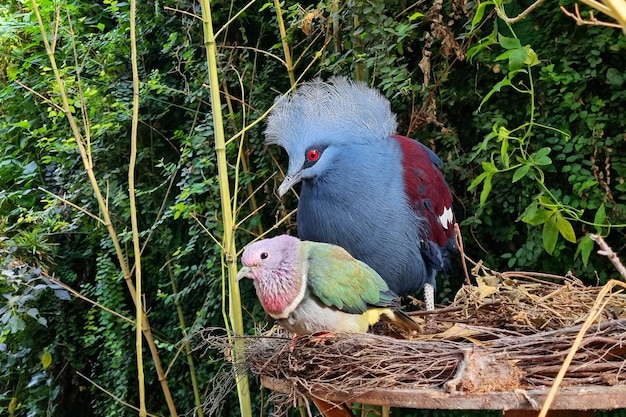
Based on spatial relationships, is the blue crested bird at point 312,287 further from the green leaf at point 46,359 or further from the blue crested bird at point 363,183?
the green leaf at point 46,359

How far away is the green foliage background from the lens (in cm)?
146

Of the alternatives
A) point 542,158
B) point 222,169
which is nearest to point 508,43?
point 542,158

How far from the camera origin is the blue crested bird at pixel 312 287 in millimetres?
921

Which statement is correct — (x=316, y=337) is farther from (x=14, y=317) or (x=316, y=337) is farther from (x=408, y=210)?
(x=14, y=317)

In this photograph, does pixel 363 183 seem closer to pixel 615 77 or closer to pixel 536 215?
pixel 536 215

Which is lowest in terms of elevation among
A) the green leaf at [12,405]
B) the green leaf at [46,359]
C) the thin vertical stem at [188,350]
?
the green leaf at [12,405]

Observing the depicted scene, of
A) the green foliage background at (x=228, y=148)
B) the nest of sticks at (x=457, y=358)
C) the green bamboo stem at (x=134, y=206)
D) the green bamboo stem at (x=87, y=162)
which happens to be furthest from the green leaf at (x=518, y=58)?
the green bamboo stem at (x=87, y=162)

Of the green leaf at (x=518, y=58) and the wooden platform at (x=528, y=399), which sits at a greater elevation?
the green leaf at (x=518, y=58)

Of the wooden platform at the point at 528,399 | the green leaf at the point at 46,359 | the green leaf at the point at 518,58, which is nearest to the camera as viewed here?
the wooden platform at the point at 528,399

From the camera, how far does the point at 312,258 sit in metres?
0.96

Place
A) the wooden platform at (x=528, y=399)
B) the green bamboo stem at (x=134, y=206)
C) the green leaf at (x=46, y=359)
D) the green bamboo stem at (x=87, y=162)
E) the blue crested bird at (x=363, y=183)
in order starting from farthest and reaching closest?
1. the green leaf at (x=46, y=359)
2. the green bamboo stem at (x=87, y=162)
3. the green bamboo stem at (x=134, y=206)
4. the blue crested bird at (x=363, y=183)
5. the wooden platform at (x=528, y=399)

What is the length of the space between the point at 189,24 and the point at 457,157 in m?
0.94

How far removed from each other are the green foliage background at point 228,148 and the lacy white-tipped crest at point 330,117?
0.26 meters

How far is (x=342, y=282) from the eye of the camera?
94 centimetres
